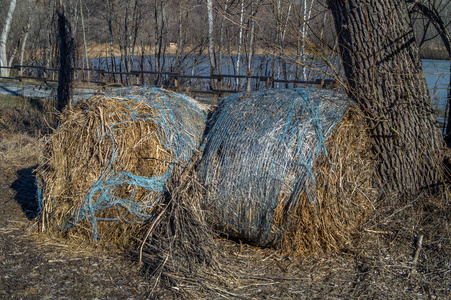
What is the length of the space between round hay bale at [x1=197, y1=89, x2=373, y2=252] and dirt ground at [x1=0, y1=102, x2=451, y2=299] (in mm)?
247

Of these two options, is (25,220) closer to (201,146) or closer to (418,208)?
(201,146)

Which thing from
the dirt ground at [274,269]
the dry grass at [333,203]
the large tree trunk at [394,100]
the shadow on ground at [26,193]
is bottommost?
the dirt ground at [274,269]

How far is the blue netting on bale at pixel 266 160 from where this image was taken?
→ 4.04 m

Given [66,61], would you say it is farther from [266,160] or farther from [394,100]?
[394,100]

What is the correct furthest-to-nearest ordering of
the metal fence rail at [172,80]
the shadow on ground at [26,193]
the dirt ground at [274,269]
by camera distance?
the metal fence rail at [172,80] < the shadow on ground at [26,193] < the dirt ground at [274,269]

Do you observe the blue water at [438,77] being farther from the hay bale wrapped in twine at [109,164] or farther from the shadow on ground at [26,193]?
the shadow on ground at [26,193]

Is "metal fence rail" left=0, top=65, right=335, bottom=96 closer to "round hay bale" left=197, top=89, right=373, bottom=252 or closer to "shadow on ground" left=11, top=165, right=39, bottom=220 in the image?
"shadow on ground" left=11, top=165, right=39, bottom=220

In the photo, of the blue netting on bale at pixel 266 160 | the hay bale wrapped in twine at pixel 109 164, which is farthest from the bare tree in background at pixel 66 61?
the blue netting on bale at pixel 266 160

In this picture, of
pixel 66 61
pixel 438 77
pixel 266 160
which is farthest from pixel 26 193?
pixel 438 77

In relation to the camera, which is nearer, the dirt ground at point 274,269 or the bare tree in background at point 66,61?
the dirt ground at point 274,269

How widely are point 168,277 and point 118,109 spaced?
6.37 ft

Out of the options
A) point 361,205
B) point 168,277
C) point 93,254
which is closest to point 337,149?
point 361,205

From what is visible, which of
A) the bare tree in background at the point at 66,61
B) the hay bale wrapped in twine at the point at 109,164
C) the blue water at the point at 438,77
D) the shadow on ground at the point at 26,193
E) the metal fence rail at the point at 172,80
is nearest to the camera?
the hay bale wrapped in twine at the point at 109,164

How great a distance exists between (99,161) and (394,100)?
11.3 ft
